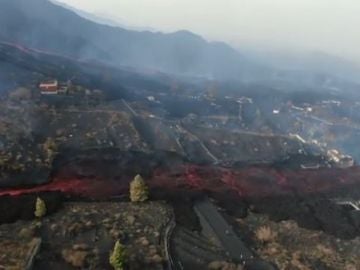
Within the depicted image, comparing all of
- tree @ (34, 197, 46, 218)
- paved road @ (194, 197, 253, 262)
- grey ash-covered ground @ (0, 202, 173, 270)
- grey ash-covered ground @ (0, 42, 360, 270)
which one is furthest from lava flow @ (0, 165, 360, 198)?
tree @ (34, 197, 46, 218)

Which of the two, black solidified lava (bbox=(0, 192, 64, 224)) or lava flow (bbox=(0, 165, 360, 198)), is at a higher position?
black solidified lava (bbox=(0, 192, 64, 224))

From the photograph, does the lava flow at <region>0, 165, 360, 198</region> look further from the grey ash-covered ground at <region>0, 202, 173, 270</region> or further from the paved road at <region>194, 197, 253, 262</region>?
the grey ash-covered ground at <region>0, 202, 173, 270</region>

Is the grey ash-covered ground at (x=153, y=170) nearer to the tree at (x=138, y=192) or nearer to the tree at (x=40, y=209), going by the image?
the tree at (x=40, y=209)

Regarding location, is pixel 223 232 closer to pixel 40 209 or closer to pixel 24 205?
pixel 40 209

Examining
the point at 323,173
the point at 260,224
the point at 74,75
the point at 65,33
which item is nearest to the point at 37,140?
the point at 260,224

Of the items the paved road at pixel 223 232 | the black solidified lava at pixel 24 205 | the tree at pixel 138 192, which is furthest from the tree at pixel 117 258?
the tree at pixel 138 192

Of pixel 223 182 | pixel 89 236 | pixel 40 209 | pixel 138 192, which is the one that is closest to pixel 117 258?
pixel 89 236

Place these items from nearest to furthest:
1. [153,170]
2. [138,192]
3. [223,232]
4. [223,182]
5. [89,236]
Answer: [89,236], [223,232], [138,192], [153,170], [223,182]

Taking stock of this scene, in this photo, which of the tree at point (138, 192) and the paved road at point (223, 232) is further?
the tree at point (138, 192)

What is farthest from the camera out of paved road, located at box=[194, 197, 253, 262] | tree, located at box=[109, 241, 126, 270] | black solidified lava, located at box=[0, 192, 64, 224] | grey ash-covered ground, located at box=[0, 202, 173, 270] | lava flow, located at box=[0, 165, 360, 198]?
lava flow, located at box=[0, 165, 360, 198]
